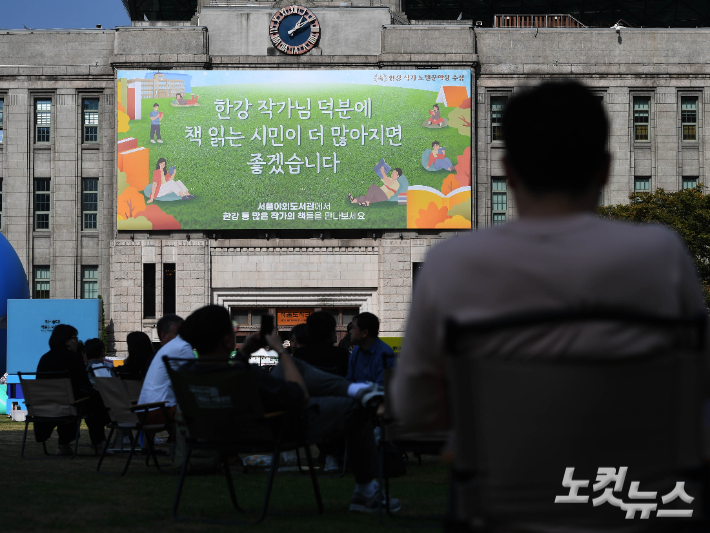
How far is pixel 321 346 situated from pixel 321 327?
0.35 meters

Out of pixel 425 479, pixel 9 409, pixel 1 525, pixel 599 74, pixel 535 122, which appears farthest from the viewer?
pixel 599 74

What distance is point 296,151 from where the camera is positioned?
31984 millimetres

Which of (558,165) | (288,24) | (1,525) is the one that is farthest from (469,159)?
(558,165)

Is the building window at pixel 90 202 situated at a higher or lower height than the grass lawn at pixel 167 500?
higher

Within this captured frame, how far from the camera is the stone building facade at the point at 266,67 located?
32.5 meters

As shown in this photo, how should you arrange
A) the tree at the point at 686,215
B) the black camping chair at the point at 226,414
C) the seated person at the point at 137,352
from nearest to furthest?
the black camping chair at the point at 226,414 → the seated person at the point at 137,352 → the tree at the point at 686,215

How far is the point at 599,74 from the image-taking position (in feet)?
111

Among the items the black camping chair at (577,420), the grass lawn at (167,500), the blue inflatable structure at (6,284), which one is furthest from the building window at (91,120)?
the black camping chair at (577,420)

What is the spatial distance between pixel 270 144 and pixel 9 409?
16459 mm

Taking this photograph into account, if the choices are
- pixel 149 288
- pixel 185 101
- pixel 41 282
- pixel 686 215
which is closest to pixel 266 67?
pixel 185 101

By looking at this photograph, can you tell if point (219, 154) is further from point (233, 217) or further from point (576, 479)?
point (576, 479)

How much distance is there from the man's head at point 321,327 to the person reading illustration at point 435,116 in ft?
78.5

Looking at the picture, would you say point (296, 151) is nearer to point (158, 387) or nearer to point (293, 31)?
point (293, 31)

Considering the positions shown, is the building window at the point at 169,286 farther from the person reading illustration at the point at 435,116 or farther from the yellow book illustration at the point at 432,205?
the person reading illustration at the point at 435,116
